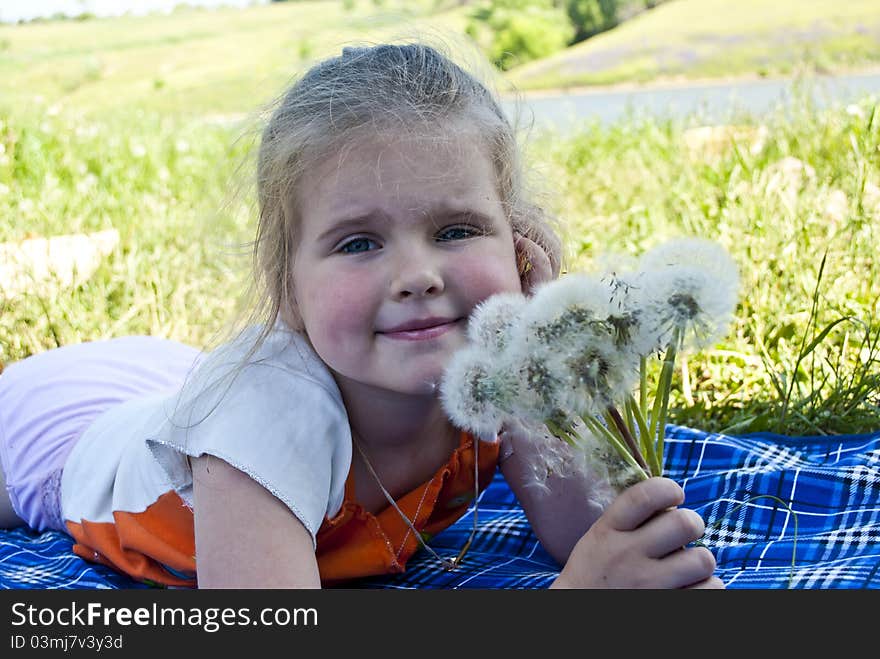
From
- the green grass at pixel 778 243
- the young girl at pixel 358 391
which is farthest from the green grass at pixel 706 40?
the young girl at pixel 358 391

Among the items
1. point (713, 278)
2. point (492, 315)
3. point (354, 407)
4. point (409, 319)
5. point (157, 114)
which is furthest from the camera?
point (157, 114)

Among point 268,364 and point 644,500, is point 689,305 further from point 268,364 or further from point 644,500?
point 268,364

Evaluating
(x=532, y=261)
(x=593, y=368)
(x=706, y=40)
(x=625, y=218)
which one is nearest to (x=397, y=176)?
(x=532, y=261)

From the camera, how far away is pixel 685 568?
1203 millimetres

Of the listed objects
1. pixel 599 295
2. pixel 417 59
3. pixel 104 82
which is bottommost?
pixel 104 82

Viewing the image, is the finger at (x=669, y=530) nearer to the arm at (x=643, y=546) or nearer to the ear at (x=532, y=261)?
the arm at (x=643, y=546)

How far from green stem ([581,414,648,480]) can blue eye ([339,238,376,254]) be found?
21.5 inches

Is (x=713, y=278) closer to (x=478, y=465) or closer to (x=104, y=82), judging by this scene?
(x=478, y=465)

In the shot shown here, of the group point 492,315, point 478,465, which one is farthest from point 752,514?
point 492,315

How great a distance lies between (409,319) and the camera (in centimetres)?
150

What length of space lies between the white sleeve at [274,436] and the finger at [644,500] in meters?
0.55

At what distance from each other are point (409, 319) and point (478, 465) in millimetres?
581

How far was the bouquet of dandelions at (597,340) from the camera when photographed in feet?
3.46

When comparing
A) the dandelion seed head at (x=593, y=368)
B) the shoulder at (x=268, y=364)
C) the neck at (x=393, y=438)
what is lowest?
the neck at (x=393, y=438)
